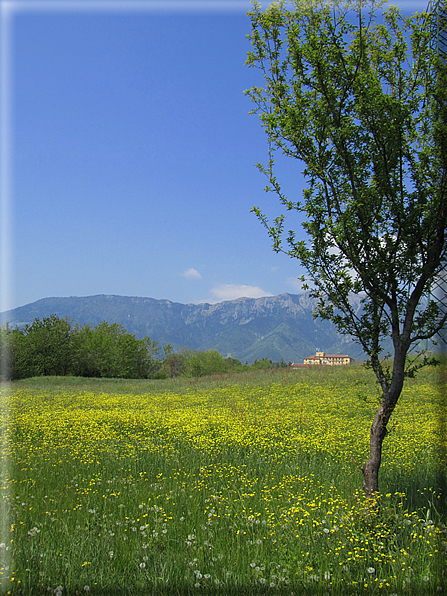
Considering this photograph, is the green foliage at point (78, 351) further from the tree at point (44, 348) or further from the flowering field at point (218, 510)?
the flowering field at point (218, 510)

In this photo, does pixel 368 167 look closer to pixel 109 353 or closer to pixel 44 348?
pixel 44 348

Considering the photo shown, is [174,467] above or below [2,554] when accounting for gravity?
below

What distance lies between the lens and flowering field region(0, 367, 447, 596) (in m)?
3.92

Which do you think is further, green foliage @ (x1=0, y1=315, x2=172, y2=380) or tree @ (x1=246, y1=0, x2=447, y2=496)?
green foliage @ (x1=0, y1=315, x2=172, y2=380)

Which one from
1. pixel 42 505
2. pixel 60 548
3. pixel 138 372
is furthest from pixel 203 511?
pixel 138 372

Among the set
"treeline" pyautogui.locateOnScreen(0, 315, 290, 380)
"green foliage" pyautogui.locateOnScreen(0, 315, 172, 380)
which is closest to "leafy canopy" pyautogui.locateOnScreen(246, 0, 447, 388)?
"treeline" pyautogui.locateOnScreen(0, 315, 290, 380)

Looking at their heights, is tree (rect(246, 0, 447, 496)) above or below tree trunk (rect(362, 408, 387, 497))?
above

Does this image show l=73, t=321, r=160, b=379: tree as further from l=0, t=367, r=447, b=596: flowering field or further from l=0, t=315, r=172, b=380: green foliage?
l=0, t=367, r=447, b=596: flowering field

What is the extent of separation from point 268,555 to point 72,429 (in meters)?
9.50

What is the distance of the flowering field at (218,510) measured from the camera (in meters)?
3.92

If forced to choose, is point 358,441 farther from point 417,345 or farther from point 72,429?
point 72,429

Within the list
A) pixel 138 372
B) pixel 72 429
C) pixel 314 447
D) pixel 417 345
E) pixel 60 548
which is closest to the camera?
pixel 60 548

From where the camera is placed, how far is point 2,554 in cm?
408

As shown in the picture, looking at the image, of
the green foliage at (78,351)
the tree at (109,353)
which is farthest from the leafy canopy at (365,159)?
the tree at (109,353)
